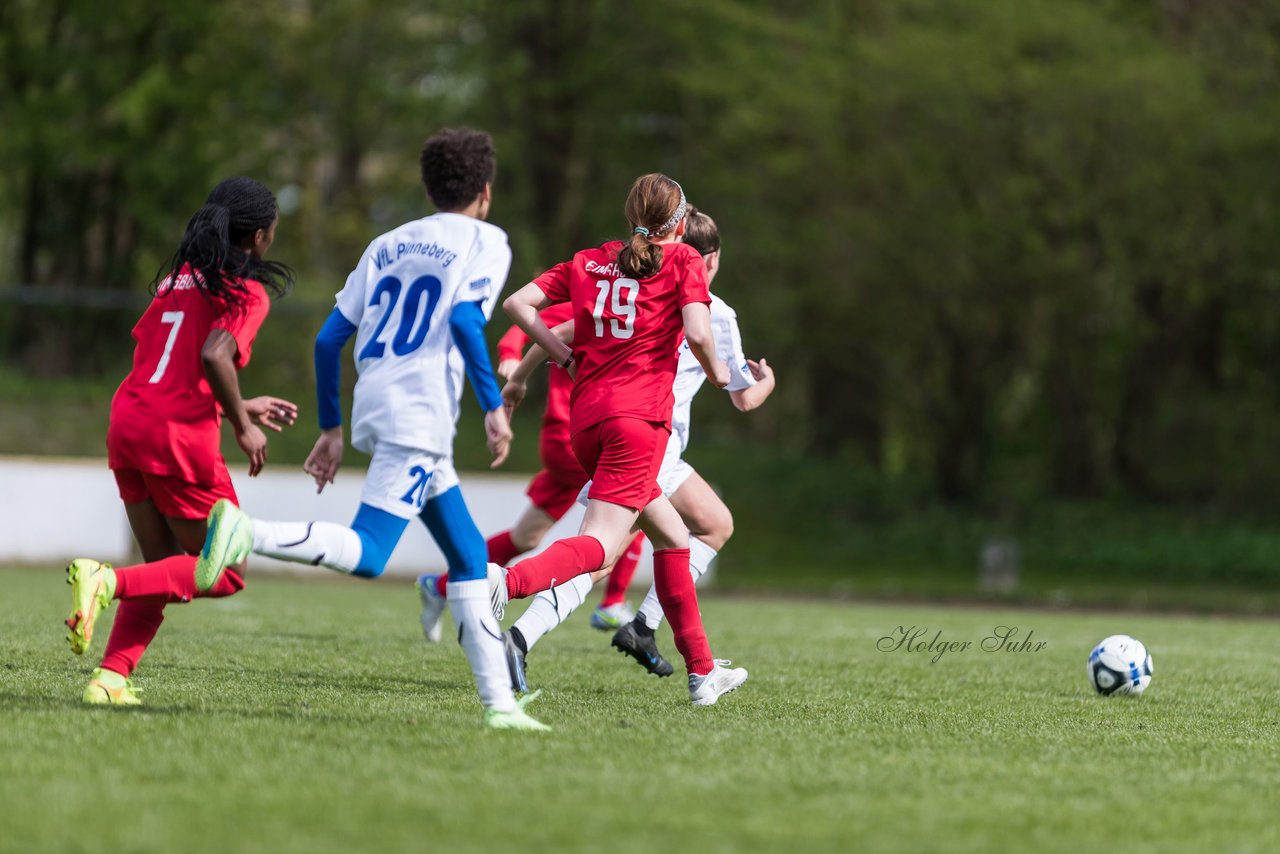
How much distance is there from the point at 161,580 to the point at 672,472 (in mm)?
2352

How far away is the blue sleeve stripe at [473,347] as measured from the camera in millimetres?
4672

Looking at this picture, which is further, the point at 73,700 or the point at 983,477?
the point at 983,477

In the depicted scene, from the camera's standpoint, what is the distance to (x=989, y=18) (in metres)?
20.9

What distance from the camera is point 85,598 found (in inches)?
184

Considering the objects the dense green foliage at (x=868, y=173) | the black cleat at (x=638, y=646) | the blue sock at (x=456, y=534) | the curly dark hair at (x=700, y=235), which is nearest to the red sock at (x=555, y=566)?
the blue sock at (x=456, y=534)

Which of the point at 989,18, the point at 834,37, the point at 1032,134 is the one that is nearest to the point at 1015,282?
the point at 1032,134

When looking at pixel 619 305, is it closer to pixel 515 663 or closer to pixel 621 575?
pixel 515 663

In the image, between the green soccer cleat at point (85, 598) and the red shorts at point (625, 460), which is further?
the red shorts at point (625, 460)

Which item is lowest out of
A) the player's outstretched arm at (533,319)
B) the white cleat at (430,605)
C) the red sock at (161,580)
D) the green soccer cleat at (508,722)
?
the white cleat at (430,605)

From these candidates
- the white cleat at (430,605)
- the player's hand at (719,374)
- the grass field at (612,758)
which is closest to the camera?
the grass field at (612,758)

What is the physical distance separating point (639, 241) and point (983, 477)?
1801 cm

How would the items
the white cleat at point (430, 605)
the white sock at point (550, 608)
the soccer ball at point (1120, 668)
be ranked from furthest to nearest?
the white cleat at point (430, 605) < the soccer ball at point (1120, 668) < the white sock at point (550, 608)

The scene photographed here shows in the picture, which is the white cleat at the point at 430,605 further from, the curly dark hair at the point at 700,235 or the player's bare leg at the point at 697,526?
the curly dark hair at the point at 700,235

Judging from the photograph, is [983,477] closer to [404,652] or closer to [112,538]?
[112,538]
